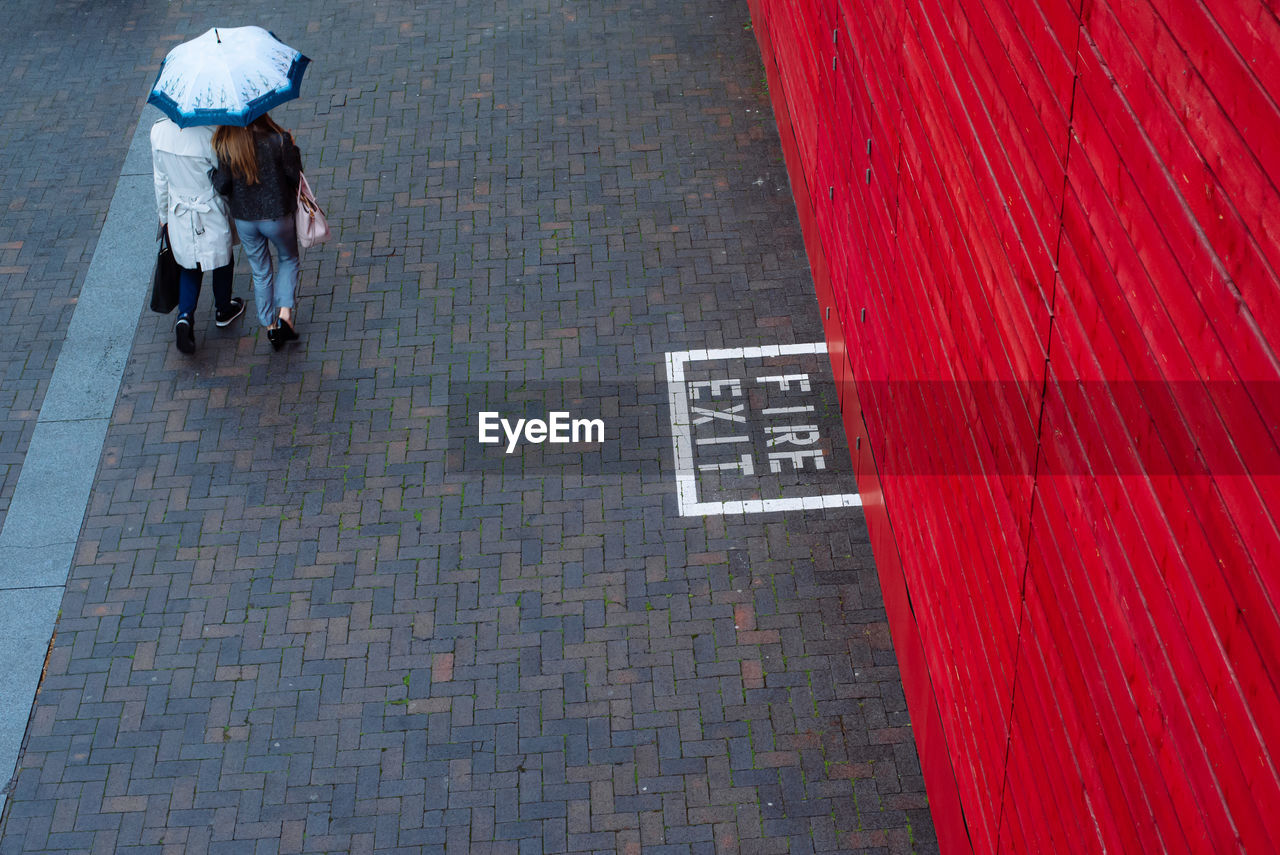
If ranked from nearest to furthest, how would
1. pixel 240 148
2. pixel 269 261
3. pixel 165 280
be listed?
1. pixel 240 148
2. pixel 165 280
3. pixel 269 261

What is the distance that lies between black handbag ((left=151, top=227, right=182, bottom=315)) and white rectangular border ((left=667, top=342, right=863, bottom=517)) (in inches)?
135

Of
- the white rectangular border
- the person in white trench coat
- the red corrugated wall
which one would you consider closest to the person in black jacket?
the person in white trench coat

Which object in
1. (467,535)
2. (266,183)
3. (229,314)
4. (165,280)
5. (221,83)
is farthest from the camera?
(229,314)

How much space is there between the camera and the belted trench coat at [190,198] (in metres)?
8.64

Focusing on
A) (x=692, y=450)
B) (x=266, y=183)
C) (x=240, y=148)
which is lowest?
(x=692, y=450)

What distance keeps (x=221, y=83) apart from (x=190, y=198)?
0.94m

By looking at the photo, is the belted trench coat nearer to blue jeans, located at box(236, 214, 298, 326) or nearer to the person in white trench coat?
the person in white trench coat

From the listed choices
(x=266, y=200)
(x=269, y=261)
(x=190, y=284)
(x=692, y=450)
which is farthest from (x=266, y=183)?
(x=692, y=450)

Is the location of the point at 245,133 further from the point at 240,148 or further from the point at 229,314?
the point at 229,314

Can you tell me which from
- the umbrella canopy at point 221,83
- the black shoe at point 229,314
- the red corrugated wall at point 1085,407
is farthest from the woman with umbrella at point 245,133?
the red corrugated wall at point 1085,407

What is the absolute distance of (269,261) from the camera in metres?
9.29

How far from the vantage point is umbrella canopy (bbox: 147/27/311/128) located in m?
8.23

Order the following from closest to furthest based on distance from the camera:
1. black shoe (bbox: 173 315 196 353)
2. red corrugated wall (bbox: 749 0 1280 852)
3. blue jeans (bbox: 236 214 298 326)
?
red corrugated wall (bbox: 749 0 1280 852) → blue jeans (bbox: 236 214 298 326) → black shoe (bbox: 173 315 196 353)

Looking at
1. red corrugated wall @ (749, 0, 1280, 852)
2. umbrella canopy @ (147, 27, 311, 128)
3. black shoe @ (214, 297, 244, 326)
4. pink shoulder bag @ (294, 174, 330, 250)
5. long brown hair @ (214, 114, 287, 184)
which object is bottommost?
black shoe @ (214, 297, 244, 326)
